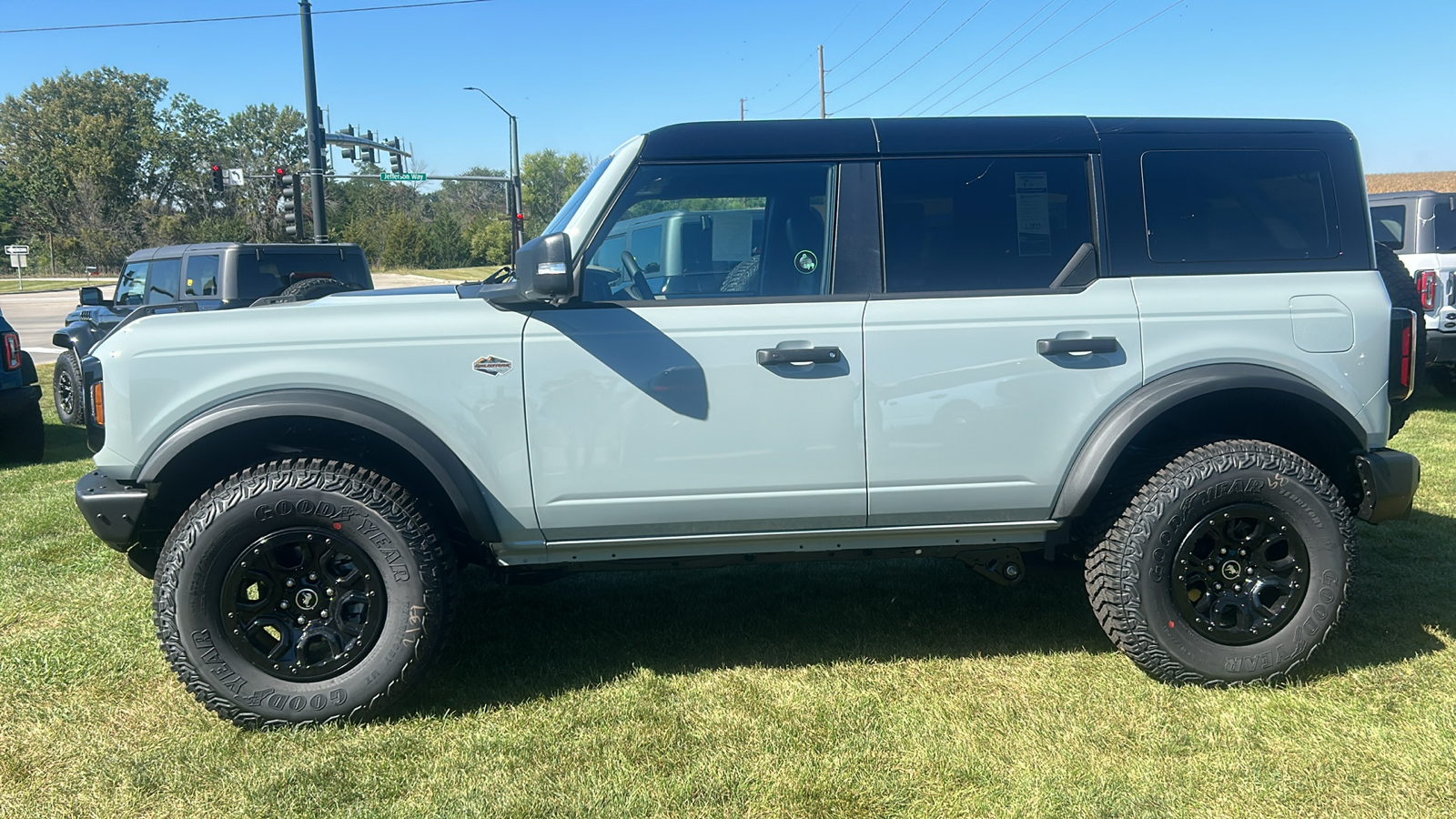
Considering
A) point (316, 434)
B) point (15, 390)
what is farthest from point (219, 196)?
point (316, 434)

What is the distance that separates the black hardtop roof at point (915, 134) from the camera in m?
3.42

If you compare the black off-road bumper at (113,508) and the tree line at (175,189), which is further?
the tree line at (175,189)

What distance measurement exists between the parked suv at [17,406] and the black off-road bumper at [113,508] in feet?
18.0

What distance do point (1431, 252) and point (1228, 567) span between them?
8046 mm

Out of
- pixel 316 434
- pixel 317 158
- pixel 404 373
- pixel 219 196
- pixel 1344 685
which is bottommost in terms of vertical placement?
pixel 1344 685

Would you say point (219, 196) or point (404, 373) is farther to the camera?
point (219, 196)

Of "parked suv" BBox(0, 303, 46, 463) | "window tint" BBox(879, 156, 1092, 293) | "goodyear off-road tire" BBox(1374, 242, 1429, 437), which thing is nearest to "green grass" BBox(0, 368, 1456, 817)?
"goodyear off-road tire" BBox(1374, 242, 1429, 437)

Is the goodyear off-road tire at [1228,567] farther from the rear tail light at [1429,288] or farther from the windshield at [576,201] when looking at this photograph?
the rear tail light at [1429,288]

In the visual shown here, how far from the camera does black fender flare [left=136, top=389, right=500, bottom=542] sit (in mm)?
Answer: 3145

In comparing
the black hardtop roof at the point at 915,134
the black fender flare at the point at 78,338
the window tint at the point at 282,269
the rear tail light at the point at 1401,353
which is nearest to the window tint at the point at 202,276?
the window tint at the point at 282,269

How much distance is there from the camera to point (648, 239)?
134 inches

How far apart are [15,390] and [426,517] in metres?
6.30

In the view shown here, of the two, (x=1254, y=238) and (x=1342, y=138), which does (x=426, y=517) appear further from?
(x=1342, y=138)

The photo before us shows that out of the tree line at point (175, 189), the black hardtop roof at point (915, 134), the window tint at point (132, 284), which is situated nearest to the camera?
the black hardtop roof at point (915, 134)
